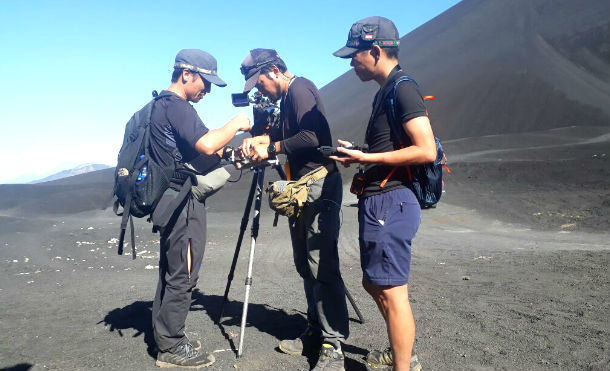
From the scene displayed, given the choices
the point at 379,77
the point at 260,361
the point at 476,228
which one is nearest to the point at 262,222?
the point at 476,228

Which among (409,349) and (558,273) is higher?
(409,349)

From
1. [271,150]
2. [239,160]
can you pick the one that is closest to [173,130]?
[239,160]

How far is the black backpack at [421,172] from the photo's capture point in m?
2.56

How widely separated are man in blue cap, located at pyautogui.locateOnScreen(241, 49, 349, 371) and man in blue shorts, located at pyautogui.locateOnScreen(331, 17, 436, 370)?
49 cm

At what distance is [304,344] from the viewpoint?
11.5 ft

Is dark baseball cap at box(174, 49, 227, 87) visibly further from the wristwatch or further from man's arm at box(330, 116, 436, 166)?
man's arm at box(330, 116, 436, 166)

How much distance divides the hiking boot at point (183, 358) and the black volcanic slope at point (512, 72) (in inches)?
1356

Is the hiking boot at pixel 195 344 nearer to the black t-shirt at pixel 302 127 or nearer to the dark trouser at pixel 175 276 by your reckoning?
the dark trouser at pixel 175 276

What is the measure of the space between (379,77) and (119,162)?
176cm

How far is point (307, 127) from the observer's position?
124 inches

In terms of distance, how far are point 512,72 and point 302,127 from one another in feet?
140

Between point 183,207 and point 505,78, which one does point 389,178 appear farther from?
point 505,78

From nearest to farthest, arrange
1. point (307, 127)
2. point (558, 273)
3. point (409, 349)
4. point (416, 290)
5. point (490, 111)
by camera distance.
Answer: point (409, 349) < point (307, 127) < point (416, 290) < point (558, 273) < point (490, 111)

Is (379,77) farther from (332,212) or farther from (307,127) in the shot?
(332,212)
